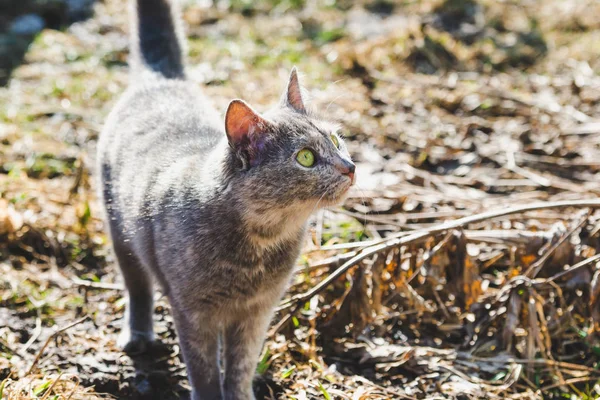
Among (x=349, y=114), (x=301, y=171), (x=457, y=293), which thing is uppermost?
(x=301, y=171)

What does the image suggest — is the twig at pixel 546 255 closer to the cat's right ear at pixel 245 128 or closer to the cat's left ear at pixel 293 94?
the cat's left ear at pixel 293 94

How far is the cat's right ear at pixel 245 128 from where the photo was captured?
97.7 inches

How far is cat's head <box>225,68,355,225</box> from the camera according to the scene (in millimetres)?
2516

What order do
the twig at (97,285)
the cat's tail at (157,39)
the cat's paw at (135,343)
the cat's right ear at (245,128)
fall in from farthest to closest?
the cat's tail at (157,39)
the twig at (97,285)
the cat's paw at (135,343)
the cat's right ear at (245,128)

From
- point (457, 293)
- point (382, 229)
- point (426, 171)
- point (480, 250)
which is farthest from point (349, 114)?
point (457, 293)

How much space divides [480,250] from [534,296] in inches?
24.0

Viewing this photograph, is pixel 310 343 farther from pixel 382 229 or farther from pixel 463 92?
pixel 463 92

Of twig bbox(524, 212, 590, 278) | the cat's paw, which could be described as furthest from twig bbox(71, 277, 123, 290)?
twig bbox(524, 212, 590, 278)

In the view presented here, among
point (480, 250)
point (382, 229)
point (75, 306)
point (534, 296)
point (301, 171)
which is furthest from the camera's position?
point (382, 229)

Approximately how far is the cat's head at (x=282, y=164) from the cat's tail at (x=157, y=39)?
4.19 feet

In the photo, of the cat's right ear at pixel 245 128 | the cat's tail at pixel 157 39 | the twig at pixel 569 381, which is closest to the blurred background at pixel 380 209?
the twig at pixel 569 381

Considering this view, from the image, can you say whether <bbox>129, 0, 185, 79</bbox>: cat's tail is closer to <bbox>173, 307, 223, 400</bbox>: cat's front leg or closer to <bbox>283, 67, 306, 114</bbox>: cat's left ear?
<bbox>283, 67, 306, 114</bbox>: cat's left ear

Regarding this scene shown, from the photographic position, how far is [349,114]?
5.57m

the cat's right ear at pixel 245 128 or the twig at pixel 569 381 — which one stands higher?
the cat's right ear at pixel 245 128
